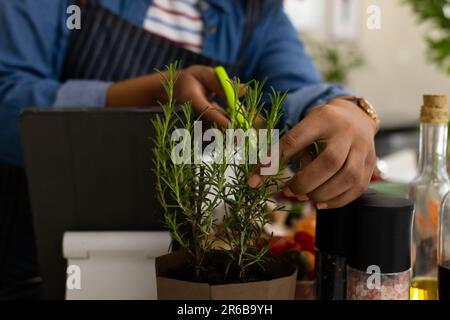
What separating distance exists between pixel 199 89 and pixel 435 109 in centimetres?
24

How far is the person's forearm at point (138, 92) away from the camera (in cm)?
56

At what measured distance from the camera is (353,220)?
49 cm

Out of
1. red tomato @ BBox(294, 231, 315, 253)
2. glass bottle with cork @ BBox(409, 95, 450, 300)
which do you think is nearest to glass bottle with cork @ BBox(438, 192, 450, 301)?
glass bottle with cork @ BBox(409, 95, 450, 300)

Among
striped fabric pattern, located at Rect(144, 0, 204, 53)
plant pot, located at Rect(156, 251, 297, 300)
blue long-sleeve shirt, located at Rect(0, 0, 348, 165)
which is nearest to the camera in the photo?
plant pot, located at Rect(156, 251, 297, 300)

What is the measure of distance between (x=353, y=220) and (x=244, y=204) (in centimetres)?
12

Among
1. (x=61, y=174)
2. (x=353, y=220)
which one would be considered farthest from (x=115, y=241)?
(x=353, y=220)

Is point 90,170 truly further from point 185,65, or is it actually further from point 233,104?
point 185,65

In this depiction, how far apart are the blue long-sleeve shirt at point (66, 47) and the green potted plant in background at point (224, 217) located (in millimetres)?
150

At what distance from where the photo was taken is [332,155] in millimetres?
454

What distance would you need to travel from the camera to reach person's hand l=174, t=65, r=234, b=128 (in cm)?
48

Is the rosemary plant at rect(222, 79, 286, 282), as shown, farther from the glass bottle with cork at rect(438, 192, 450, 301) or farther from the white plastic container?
the glass bottle with cork at rect(438, 192, 450, 301)

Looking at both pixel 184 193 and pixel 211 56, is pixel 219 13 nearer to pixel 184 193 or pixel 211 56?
pixel 211 56

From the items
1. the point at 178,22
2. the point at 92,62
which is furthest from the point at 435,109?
the point at 92,62
